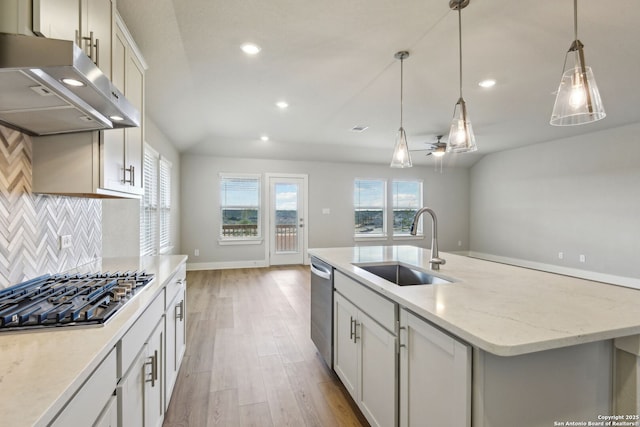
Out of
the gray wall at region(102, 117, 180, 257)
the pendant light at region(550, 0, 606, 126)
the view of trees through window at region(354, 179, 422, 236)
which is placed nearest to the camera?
the pendant light at region(550, 0, 606, 126)

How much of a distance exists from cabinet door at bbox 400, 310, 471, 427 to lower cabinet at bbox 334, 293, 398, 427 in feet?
0.30

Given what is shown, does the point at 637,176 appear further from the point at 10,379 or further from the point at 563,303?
the point at 10,379

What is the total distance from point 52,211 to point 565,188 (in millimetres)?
7700

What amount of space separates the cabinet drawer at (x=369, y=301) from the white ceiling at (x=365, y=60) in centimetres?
189

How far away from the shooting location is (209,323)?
349 cm

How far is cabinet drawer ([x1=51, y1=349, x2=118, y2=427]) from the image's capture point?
0.74 meters

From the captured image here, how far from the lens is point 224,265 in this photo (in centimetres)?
669

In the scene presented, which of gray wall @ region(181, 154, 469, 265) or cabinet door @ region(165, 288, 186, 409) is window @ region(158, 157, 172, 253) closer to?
gray wall @ region(181, 154, 469, 265)

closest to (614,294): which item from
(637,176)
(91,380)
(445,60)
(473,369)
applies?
(473,369)

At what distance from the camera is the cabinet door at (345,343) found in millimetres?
1919

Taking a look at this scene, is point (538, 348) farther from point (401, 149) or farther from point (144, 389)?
point (401, 149)

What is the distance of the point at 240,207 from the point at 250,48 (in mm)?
4552

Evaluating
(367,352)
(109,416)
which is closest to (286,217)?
(367,352)

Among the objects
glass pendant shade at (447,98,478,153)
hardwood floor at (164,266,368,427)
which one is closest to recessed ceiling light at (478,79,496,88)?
glass pendant shade at (447,98,478,153)
